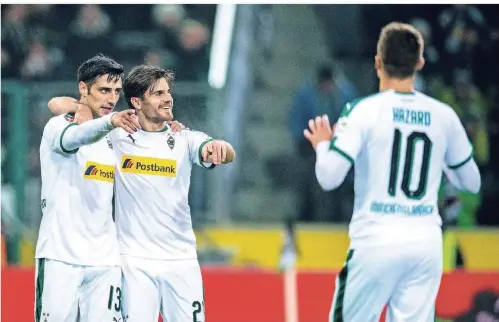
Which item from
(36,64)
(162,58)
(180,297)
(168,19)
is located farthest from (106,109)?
(168,19)

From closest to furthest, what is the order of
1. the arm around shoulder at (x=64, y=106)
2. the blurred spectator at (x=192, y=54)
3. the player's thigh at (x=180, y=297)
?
the player's thigh at (x=180, y=297)
the arm around shoulder at (x=64, y=106)
the blurred spectator at (x=192, y=54)

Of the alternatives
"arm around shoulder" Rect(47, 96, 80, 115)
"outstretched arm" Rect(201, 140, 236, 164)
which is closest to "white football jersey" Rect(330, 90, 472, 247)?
"outstretched arm" Rect(201, 140, 236, 164)

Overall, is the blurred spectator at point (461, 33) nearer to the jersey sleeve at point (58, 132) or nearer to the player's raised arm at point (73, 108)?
the player's raised arm at point (73, 108)

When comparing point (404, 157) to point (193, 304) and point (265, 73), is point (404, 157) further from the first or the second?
point (265, 73)

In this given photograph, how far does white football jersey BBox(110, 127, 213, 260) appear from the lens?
7.44 metres

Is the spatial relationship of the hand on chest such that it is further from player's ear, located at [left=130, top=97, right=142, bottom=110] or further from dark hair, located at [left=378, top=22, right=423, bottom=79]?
dark hair, located at [left=378, top=22, right=423, bottom=79]

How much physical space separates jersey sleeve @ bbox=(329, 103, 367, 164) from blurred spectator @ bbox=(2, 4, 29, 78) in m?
8.52

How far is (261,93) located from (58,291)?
848 cm

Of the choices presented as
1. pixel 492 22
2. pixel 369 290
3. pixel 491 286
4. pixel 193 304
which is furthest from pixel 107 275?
pixel 492 22

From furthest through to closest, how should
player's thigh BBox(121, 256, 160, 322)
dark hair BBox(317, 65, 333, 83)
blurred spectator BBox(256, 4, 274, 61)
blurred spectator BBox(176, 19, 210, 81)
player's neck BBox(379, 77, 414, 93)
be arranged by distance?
1. blurred spectator BBox(256, 4, 274, 61)
2. blurred spectator BBox(176, 19, 210, 81)
3. dark hair BBox(317, 65, 333, 83)
4. player's thigh BBox(121, 256, 160, 322)
5. player's neck BBox(379, 77, 414, 93)

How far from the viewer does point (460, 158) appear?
6.93 meters

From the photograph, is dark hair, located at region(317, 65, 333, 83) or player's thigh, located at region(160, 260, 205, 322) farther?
dark hair, located at region(317, 65, 333, 83)

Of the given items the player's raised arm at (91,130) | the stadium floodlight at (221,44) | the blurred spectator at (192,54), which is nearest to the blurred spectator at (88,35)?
the blurred spectator at (192,54)

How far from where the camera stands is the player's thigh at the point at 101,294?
7352mm
